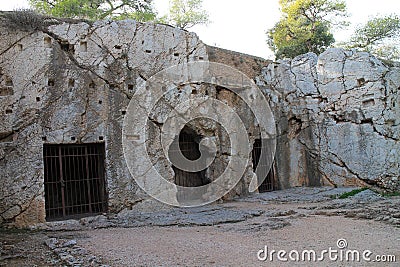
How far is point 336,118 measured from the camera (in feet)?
39.8

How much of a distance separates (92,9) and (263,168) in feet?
40.3

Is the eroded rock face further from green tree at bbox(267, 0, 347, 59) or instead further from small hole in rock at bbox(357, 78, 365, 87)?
green tree at bbox(267, 0, 347, 59)

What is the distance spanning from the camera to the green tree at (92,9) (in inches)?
714

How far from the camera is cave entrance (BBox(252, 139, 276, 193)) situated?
39.6ft

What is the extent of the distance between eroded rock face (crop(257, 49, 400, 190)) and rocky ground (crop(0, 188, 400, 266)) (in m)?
1.80

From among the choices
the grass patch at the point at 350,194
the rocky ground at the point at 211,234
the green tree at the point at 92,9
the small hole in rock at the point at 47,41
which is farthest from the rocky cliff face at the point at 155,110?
the green tree at the point at 92,9

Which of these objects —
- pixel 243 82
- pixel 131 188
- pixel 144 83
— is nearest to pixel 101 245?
pixel 131 188

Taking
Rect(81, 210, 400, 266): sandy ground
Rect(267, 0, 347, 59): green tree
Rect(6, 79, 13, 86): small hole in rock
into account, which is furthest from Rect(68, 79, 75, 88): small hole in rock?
Rect(267, 0, 347, 59): green tree

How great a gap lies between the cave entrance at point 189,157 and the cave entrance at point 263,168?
6.35 feet

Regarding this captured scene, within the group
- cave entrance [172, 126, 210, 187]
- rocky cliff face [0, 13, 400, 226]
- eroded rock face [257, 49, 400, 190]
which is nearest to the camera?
rocky cliff face [0, 13, 400, 226]

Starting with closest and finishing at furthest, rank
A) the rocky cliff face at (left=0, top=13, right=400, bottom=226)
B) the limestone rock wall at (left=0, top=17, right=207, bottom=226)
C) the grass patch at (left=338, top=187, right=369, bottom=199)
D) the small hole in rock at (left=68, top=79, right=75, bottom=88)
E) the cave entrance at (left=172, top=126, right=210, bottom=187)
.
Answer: the limestone rock wall at (left=0, top=17, right=207, bottom=226) < the rocky cliff face at (left=0, top=13, right=400, bottom=226) < the small hole in rock at (left=68, top=79, right=75, bottom=88) < the grass patch at (left=338, top=187, right=369, bottom=199) < the cave entrance at (left=172, top=126, right=210, bottom=187)

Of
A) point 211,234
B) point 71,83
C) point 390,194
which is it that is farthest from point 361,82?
point 71,83

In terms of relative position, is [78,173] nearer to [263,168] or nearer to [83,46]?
[83,46]

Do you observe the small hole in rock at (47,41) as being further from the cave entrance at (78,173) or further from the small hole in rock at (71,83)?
the cave entrance at (78,173)
